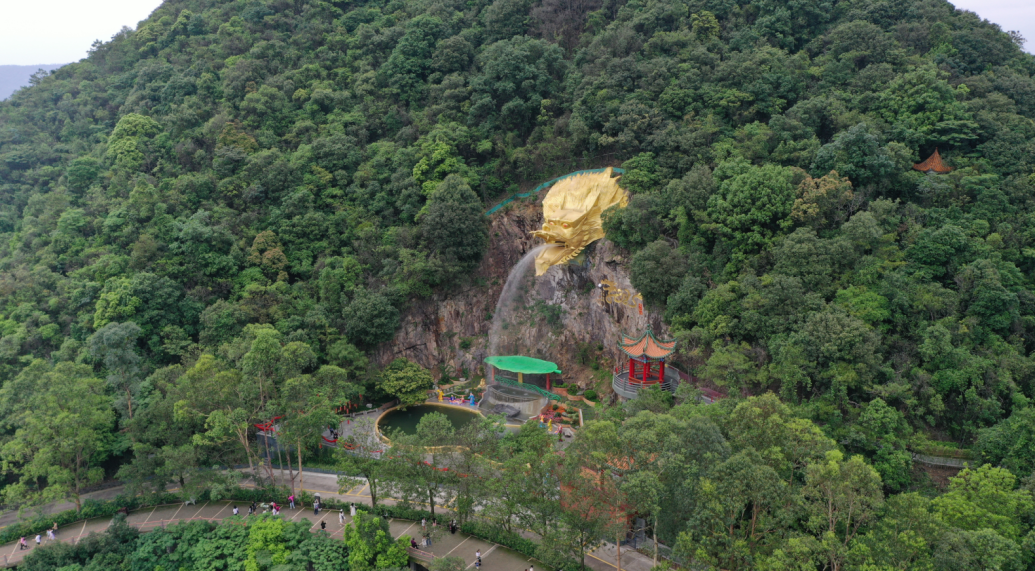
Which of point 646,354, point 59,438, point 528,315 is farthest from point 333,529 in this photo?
point 528,315

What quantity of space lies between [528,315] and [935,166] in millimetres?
21284

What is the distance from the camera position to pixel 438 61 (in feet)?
147

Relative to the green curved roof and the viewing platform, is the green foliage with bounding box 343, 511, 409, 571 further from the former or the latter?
the green curved roof

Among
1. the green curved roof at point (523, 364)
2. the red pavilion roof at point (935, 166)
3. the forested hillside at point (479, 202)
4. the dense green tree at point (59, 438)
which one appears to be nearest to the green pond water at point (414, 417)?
the forested hillside at point (479, 202)

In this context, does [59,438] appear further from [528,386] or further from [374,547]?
[528,386]

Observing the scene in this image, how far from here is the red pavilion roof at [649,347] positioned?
2761 cm

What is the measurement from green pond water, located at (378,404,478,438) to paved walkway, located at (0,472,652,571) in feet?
17.4

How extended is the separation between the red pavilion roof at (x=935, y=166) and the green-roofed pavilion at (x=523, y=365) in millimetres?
19861

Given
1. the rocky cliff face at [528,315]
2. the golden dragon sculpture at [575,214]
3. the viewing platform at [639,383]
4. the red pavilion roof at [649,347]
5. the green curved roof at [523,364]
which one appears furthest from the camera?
the golden dragon sculpture at [575,214]

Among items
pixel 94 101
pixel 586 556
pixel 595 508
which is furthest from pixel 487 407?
pixel 94 101

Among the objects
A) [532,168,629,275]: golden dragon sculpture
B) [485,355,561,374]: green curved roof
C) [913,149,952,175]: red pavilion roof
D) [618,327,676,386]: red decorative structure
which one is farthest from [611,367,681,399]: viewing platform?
[913,149,952,175]: red pavilion roof

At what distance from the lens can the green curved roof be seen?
33.1 m

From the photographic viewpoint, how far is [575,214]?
34594 mm

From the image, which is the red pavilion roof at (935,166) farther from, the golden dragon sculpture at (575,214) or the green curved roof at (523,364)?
the green curved roof at (523,364)
